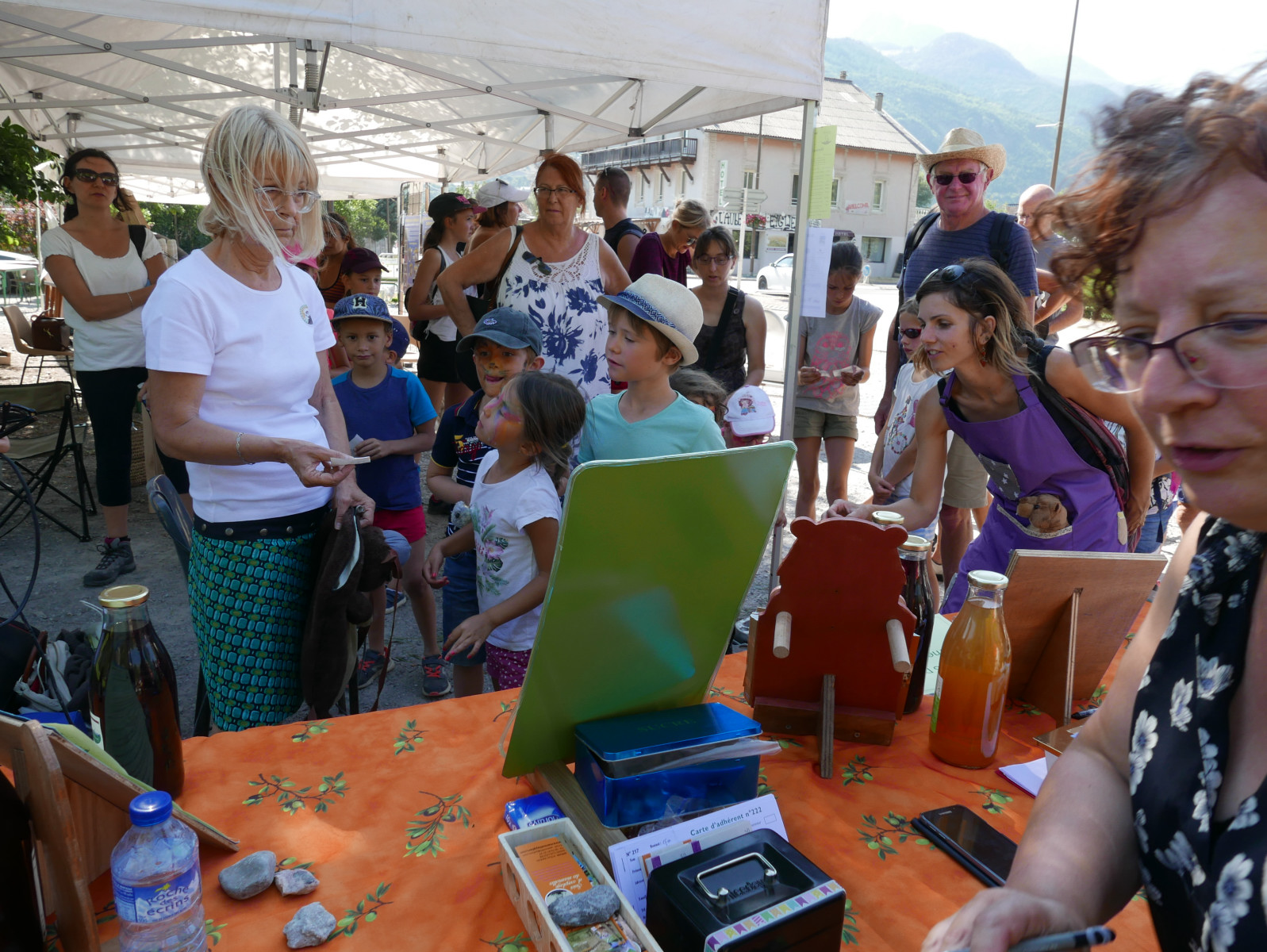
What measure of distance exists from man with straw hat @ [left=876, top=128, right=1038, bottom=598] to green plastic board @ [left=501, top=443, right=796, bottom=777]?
2.49 metres

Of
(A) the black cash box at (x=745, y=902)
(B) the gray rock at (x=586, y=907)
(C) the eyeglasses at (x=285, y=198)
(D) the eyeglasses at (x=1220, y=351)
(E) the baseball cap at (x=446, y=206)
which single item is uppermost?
(E) the baseball cap at (x=446, y=206)

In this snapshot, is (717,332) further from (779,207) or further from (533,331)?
(779,207)

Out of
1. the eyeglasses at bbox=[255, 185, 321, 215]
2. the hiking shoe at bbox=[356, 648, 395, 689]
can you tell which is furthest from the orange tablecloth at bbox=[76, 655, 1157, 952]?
the hiking shoe at bbox=[356, 648, 395, 689]

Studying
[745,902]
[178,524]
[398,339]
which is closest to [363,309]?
[398,339]

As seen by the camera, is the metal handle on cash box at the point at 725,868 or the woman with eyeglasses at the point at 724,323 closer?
the metal handle on cash box at the point at 725,868

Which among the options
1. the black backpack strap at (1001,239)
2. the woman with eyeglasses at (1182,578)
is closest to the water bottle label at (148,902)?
the woman with eyeglasses at (1182,578)

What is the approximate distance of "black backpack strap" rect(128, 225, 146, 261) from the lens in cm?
430

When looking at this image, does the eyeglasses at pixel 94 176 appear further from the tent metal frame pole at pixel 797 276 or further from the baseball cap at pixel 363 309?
the tent metal frame pole at pixel 797 276

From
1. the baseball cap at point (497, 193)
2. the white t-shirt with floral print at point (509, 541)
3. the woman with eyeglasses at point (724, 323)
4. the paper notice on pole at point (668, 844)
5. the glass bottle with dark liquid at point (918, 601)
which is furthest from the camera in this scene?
the baseball cap at point (497, 193)

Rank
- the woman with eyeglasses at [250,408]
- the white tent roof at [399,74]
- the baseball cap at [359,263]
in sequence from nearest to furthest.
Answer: the woman with eyeglasses at [250,408]
the white tent roof at [399,74]
the baseball cap at [359,263]

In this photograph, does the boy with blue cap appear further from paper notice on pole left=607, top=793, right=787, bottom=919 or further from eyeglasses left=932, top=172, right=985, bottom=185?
eyeglasses left=932, top=172, right=985, bottom=185

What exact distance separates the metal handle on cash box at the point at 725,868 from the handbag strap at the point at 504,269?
2755 millimetres

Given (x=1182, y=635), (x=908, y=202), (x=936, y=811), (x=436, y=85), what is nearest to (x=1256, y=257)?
(x=1182, y=635)

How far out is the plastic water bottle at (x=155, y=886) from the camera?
82cm
